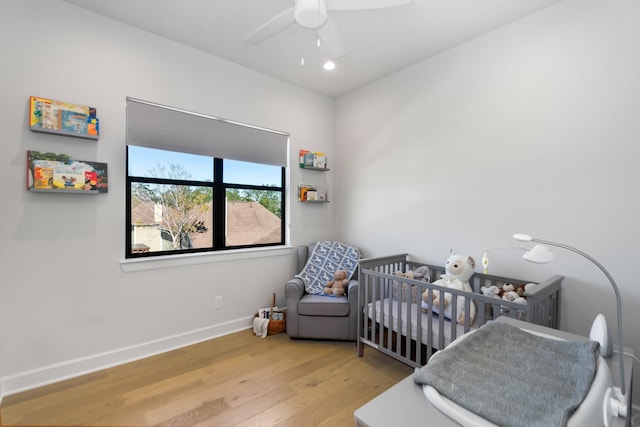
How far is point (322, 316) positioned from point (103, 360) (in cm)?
Result: 175

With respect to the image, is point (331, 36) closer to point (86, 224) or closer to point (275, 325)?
point (86, 224)

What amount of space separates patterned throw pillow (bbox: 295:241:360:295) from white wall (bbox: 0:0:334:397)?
743 millimetres

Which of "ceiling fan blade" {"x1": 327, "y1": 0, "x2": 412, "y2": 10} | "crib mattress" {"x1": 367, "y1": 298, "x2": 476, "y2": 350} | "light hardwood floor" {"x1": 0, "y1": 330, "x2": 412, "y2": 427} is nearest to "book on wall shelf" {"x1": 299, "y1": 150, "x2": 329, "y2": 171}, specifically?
"crib mattress" {"x1": 367, "y1": 298, "x2": 476, "y2": 350}

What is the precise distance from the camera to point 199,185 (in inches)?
108

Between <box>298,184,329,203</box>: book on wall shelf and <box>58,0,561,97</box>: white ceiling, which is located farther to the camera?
<box>298,184,329,203</box>: book on wall shelf

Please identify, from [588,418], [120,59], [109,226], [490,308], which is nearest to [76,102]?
[120,59]

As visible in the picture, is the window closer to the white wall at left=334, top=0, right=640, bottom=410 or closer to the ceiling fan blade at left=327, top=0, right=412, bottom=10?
the white wall at left=334, top=0, right=640, bottom=410

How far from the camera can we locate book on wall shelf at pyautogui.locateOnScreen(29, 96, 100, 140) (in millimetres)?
1904

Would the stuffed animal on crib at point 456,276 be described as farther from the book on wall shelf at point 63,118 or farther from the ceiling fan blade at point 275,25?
the book on wall shelf at point 63,118

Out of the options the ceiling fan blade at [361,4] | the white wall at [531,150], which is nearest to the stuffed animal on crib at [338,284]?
the white wall at [531,150]

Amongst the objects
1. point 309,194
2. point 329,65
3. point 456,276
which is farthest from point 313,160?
point 456,276

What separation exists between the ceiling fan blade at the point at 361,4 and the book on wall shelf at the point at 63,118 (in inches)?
73.2

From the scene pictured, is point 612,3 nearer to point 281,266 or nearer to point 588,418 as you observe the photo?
point 588,418

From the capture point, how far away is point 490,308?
2.12m
